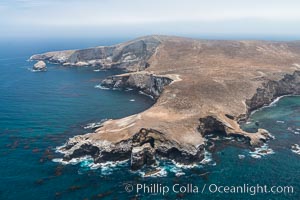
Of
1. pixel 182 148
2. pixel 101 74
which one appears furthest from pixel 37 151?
pixel 101 74

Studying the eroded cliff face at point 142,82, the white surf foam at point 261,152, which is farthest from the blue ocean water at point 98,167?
the eroded cliff face at point 142,82

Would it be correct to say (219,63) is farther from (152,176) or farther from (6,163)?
(6,163)

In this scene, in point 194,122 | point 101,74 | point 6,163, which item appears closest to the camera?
point 6,163

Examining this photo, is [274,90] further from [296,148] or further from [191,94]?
[296,148]

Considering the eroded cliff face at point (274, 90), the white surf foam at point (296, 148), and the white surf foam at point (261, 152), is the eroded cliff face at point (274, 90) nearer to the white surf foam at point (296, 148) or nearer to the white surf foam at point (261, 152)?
the white surf foam at point (296, 148)

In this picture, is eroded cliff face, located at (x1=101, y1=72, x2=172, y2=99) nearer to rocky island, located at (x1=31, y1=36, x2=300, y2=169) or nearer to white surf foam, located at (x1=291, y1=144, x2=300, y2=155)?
rocky island, located at (x1=31, y1=36, x2=300, y2=169)
